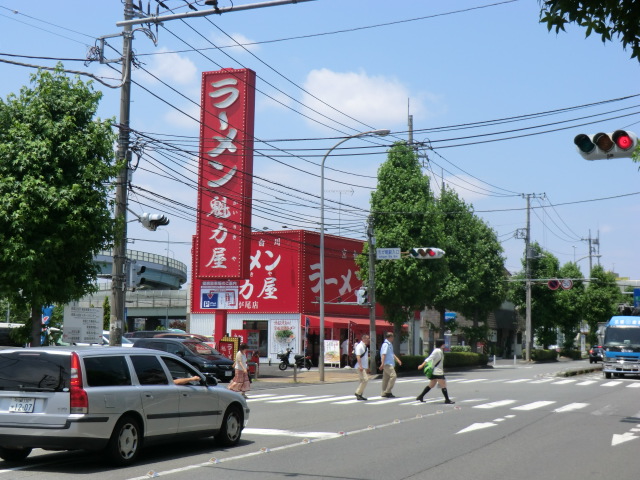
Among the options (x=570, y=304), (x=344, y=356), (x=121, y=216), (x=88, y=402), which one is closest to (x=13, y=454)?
(x=88, y=402)

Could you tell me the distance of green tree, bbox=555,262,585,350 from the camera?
73.9m

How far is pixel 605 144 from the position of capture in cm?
1278

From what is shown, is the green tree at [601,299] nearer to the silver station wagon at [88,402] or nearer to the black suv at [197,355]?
the black suv at [197,355]

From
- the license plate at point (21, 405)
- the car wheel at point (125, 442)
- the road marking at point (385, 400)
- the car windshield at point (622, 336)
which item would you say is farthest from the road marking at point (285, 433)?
the car windshield at point (622, 336)

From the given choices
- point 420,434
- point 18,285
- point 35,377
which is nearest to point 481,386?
point 420,434

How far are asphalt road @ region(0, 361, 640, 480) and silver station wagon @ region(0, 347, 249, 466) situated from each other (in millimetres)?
364

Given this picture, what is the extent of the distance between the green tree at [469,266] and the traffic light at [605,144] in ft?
118

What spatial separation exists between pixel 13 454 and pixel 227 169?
25.4 metres

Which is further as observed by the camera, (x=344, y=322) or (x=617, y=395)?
(x=344, y=322)

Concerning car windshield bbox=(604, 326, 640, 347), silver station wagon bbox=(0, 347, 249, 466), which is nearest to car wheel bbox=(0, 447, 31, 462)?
silver station wagon bbox=(0, 347, 249, 466)

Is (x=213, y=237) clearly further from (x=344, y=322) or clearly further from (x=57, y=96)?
(x=57, y=96)

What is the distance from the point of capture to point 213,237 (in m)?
37.5

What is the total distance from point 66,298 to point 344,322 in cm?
3039

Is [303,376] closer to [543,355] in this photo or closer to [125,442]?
[125,442]
